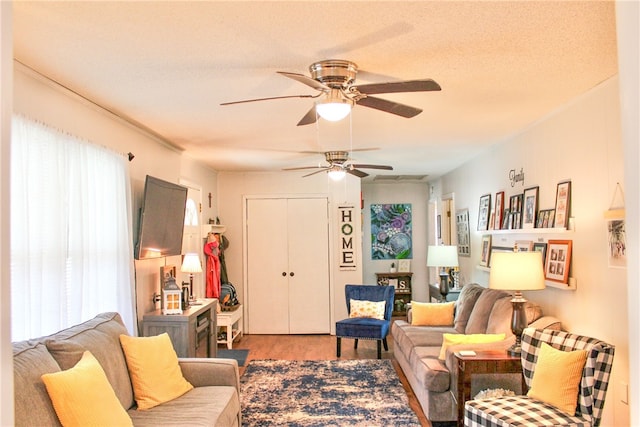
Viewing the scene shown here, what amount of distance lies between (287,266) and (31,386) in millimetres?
5353

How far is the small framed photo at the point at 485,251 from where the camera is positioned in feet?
18.1

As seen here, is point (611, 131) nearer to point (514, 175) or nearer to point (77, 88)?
point (514, 175)

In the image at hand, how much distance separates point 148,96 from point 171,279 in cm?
185

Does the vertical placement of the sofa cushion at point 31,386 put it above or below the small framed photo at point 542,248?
below

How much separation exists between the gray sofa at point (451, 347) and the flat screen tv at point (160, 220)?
2.49 meters

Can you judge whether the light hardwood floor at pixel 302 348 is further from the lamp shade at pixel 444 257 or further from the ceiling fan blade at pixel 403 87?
the ceiling fan blade at pixel 403 87

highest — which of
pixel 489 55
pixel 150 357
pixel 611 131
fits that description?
pixel 489 55

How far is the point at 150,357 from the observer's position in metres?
Result: 3.11

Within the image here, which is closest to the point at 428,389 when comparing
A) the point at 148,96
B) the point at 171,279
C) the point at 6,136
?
the point at 171,279

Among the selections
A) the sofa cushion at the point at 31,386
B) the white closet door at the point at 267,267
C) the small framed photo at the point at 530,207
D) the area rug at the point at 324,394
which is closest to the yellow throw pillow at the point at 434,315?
the area rug at the point at 324,394

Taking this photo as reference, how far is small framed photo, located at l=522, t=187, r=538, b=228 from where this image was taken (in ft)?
14.2

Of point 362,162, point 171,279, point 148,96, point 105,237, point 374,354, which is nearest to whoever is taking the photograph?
point 148,96

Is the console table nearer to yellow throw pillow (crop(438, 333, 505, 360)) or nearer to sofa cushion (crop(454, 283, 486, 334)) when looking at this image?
yellow throw pillow (crop(438, 333, 505, 360))

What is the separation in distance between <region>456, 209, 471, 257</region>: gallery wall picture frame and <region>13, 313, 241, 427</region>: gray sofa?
13.2 ft
